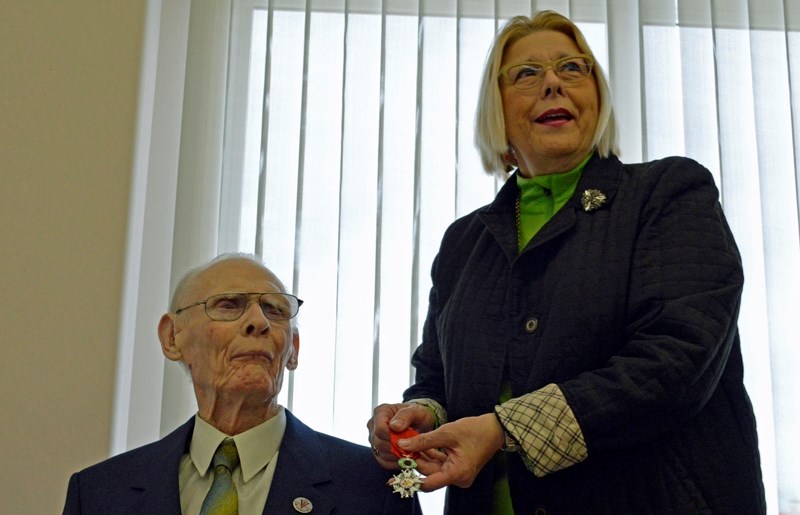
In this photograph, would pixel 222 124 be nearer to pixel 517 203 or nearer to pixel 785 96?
pixel 517 203

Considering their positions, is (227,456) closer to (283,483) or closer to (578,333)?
(283,483)

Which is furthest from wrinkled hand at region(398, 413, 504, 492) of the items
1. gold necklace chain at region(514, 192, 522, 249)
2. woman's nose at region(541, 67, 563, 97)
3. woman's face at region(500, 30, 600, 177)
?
woman's nose at region(541, 67, 563, 97)

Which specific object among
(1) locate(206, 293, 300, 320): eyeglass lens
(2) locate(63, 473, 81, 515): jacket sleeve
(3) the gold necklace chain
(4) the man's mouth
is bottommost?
(2) locate(63, 473, 81, 515): jacket sleeve

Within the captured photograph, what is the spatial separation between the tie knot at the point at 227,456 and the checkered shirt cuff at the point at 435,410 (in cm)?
37

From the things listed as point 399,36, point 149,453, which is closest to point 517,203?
point 149,453

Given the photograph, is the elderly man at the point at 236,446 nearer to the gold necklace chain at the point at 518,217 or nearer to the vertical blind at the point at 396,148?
the gold necklace chain at the point at 518,217

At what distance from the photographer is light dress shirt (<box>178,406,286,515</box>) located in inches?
72.7

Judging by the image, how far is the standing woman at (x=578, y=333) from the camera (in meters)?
1.49

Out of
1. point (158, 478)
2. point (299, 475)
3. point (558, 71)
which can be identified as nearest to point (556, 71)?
point (558, 71)

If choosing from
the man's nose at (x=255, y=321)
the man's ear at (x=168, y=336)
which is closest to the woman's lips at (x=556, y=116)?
the man's nose at (x=255, y=321)

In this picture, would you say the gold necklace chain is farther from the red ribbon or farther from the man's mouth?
the man's mouth

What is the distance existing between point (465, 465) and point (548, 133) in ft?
2.30

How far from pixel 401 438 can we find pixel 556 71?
0.80 meters

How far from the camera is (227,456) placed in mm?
1875
